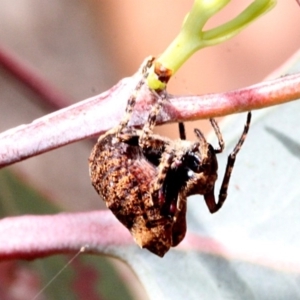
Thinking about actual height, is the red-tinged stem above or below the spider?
above

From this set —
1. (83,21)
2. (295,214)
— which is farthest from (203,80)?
(295,214)

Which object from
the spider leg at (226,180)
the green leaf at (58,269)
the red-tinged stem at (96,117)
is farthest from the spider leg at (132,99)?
the green leaf at (58,269)

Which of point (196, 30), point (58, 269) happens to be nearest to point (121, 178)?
point (196, 30)

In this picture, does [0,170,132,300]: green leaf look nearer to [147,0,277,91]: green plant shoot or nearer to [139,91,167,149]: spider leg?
[139,91,167,149]: spider leg

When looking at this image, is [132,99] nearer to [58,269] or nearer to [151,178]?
[151,178]

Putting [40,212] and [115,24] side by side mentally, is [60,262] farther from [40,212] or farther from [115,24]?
[115,24]

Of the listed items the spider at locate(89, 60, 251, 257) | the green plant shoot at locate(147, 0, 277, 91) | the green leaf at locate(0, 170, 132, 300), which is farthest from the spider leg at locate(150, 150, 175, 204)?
the green leaf at locate(0, 170, 132, 300)
